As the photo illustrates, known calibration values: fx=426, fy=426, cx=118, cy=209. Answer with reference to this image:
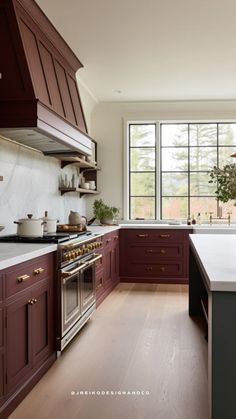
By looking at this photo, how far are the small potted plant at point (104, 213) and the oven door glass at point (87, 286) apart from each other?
2.24 m

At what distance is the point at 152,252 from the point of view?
21.1 feet

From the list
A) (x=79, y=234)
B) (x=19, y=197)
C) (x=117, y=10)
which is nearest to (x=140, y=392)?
(x=79, y=234)

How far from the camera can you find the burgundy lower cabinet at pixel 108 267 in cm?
504

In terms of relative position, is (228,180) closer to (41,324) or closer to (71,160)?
(41,324)

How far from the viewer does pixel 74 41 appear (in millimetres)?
4426

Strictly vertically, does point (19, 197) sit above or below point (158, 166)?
below

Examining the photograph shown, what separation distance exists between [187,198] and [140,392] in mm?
4768

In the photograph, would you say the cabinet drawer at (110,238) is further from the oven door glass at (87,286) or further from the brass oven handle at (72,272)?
the brass oven handle at (72,272)

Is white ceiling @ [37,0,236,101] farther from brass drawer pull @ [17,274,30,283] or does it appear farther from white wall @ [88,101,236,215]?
brass drawer pull @ [17,274,30,283]

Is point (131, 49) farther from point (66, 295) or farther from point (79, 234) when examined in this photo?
point (66, 295)

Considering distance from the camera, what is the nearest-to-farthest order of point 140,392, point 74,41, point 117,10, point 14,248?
point 140,392 < point 14,248 < point 117,10 < point 74,41

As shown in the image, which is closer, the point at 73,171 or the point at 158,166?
the point at 73,171

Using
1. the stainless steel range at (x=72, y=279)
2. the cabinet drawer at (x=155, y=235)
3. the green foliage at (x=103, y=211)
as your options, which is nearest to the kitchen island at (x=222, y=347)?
the stainless steel range at (x=72, y=279)

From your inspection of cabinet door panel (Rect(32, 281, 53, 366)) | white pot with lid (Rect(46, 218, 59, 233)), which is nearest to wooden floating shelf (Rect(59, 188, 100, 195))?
white pot with lid (Rect(46, 218, 59, 233))
